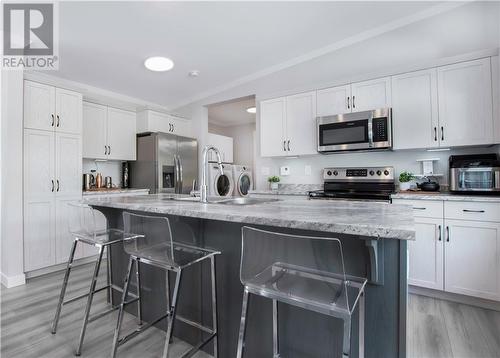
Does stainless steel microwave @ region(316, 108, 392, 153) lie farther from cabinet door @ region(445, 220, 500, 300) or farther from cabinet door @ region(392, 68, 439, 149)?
cabinet door @ region(445, 220, 500, 300)

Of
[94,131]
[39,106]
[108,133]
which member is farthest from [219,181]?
[39,106]

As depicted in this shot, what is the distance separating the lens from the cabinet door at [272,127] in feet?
12.0

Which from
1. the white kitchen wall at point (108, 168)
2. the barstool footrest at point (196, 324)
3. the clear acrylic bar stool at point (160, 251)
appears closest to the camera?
the clear acrylic bar stool at point (160, 251)

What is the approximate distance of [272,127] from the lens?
12.3 feet

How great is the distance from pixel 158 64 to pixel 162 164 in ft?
4.78

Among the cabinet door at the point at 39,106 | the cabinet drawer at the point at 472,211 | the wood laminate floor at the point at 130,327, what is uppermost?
the cabinet door at the point at 39,106

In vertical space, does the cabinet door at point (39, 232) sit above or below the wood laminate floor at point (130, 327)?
above

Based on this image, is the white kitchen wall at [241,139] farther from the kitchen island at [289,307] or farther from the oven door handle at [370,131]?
the kitchen island at [289,307]

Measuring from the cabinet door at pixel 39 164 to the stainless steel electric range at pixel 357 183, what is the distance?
3054 mm

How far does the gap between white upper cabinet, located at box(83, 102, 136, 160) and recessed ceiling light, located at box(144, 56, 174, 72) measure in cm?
98

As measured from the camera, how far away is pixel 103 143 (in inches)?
151

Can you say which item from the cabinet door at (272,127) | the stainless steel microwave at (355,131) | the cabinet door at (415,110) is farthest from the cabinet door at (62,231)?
the cabinet door at (415,110)

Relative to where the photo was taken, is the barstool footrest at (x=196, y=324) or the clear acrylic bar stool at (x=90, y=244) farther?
the clear acrylic bar stool at (x=90, y=244)

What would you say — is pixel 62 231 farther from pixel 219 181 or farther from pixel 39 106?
pixel 219 181
